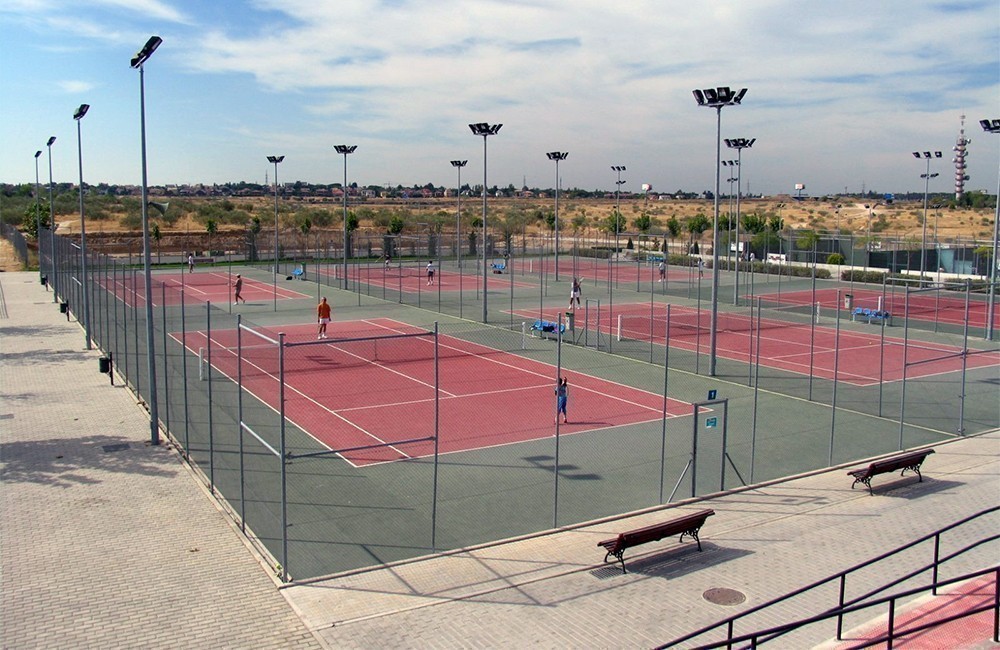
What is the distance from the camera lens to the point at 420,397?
23672mm

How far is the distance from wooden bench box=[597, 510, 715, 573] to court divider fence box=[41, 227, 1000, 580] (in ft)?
6.36

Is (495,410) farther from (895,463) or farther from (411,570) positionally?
(411,570)

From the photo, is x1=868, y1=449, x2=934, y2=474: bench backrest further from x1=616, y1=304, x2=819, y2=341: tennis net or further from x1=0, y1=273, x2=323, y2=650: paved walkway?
x1=616, y1=304, x2=819, y2=341: tennis net

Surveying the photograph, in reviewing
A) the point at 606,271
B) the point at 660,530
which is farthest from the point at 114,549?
the point at 606,271

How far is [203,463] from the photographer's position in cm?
1747

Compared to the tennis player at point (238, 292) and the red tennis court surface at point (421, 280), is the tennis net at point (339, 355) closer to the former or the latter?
the tennis player at point (238, 292)

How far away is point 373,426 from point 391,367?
7.00 metres

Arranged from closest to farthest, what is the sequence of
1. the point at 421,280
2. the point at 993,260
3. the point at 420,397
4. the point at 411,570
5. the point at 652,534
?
the point at 411,570 → the point at 652,534 → the point at 420,397 → the point at 993,260 → the point at 421,280

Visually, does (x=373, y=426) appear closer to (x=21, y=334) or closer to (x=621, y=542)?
(x=621, y=542)

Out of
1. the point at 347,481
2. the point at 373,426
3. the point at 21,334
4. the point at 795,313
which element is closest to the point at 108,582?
the point at 347,481

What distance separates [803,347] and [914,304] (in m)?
16.6

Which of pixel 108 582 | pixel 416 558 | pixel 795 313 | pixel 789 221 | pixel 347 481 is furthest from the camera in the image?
pixel 789 221

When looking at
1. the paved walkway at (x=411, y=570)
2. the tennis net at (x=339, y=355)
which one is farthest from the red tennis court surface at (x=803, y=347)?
the paved walkway at (x=411, y=570)

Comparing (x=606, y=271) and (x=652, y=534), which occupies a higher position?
(x=606, y=271)
